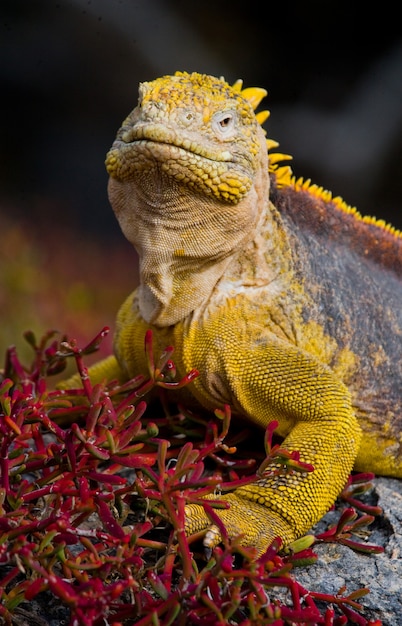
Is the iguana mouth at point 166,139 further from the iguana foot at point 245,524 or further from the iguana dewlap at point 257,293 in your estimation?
the iguana foot at point 245,524

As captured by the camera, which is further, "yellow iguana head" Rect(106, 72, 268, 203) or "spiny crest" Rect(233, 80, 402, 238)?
"spiny crest" Rect(233, 80, 402, 238)

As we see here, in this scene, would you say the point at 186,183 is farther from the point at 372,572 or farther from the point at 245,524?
the point at 372,572

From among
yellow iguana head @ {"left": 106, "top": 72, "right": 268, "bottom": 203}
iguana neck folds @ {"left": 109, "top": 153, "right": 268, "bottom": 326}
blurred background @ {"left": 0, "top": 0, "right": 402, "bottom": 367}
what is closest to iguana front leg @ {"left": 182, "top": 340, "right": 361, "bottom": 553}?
iguana neck folds @ {"left": 109, "top": 153, "right": 268, "bottom": 326}

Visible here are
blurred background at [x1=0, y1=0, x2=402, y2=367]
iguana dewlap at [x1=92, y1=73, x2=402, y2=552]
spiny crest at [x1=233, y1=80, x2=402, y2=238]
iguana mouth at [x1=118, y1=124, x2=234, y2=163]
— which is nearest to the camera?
iguana mouth at [x1=118, y1=124, x2=234, y2=163]

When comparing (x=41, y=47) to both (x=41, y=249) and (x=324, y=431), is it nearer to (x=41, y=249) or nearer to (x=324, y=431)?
(x=41, y=249)

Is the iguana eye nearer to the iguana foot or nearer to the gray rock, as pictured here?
the iguana foot

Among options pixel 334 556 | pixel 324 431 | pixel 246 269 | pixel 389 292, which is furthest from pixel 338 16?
pixel 334 556

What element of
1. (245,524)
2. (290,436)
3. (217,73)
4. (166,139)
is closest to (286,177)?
(166,139)

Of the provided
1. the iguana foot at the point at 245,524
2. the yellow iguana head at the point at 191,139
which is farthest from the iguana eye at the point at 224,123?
the iguana foot at the point at 245,524
